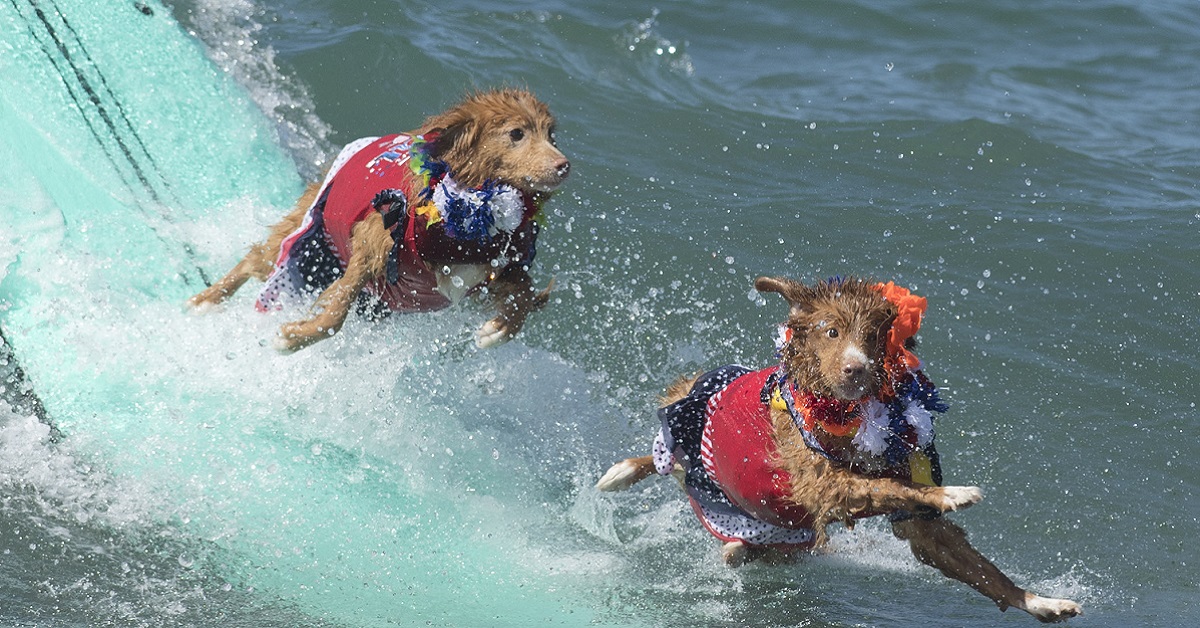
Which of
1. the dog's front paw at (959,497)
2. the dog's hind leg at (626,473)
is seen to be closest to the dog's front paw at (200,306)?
the dog's hind leg at (626,473)

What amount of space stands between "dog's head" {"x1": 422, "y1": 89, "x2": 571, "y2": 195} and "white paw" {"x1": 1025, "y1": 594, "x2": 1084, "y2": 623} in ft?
7.94

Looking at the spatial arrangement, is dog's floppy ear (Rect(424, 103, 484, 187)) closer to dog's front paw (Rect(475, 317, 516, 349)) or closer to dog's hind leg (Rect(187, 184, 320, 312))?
dog's front paw (Rect(475, 317, 516, 349))

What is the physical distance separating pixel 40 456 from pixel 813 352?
11.0ft

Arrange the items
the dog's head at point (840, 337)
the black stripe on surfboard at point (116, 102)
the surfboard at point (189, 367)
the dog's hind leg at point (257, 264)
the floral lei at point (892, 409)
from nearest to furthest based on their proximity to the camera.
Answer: the dog's head at point (840, 337) → the floral lei at point (892, 409) → the surfboard at point (189, 367) → the dog's hind leg at point (257, 264) → the black stripe on surfboard at point (116, 102)

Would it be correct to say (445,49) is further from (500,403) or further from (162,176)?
(500,403)

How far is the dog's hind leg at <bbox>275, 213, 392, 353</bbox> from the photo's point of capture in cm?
578

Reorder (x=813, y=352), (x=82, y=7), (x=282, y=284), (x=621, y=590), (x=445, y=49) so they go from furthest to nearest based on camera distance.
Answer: (x=445, y=49) < (x=82, y=7) < (x=282, y=284) < (x=621, y=590) < (x=813, y=352)

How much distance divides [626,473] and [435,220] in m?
1.33

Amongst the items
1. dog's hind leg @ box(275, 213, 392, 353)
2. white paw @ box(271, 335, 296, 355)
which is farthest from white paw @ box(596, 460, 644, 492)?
white paw @ box(271, 335, 296, 355)

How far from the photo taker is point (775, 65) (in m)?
12.5

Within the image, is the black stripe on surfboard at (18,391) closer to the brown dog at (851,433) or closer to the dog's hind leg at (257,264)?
the dog's hind leg at (257,264)

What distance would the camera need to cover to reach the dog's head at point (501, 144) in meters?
5.49

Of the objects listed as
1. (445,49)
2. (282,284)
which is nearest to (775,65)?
(445,49)

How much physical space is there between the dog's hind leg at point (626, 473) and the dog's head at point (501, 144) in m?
1.20
